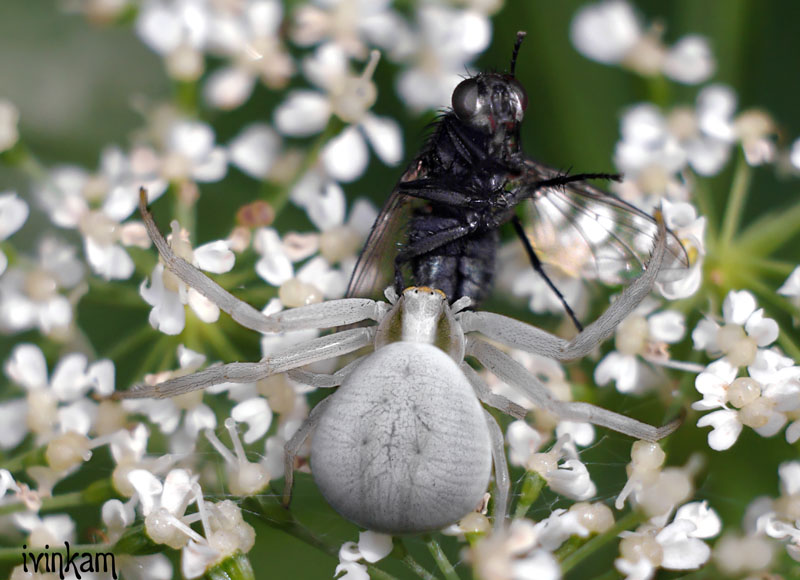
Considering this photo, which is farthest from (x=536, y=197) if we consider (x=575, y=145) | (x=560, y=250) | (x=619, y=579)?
(x=619, y=579)

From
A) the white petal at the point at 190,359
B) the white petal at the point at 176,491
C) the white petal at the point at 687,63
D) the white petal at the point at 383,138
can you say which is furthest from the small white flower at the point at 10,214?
the white petal at the point at 687,63

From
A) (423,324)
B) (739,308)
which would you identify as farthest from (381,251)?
(739,308)

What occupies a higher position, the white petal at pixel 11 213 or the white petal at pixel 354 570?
the white petal at pixel 11 213

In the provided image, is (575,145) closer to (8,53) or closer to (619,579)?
(619,579)

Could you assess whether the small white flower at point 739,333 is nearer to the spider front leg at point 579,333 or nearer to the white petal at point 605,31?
the spider front leg at point 579,333

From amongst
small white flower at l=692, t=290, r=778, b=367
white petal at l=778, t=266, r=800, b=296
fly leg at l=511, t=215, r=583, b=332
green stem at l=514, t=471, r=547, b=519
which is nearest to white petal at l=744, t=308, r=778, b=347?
small white flower at l=692, t=290, r=778, b=367

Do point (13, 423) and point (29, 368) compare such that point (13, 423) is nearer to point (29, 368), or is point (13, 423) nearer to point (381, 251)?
point (29, 368)
